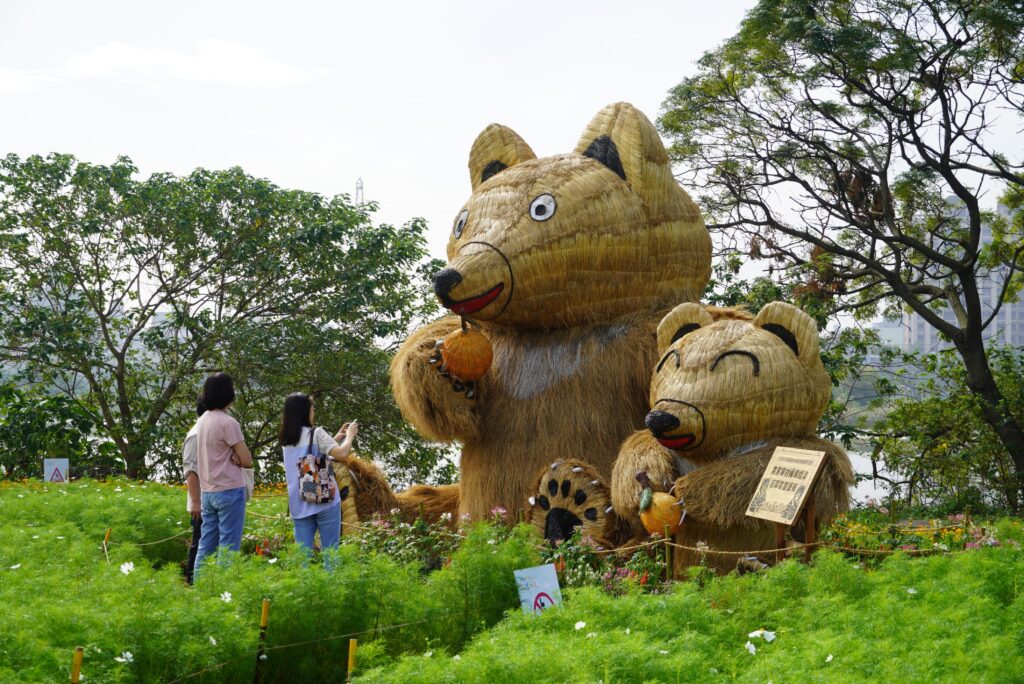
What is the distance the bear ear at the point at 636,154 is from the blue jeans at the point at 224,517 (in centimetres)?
280

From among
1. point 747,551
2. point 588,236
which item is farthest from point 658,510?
point 588,236

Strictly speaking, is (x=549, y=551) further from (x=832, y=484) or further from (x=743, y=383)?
(x=832, y=484)

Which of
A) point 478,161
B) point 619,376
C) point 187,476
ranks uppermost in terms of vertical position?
point 478,161

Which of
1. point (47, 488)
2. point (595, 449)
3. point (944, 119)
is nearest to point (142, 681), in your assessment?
point (595, 449)

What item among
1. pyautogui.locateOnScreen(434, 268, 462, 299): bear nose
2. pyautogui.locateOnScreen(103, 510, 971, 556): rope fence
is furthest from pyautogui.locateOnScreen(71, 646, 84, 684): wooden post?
pyautogui.locateOnScreen(434, 268, 462, 299): bear nose

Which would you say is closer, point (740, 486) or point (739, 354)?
point (740, 486)

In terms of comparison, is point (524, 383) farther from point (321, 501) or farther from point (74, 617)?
point (74, 617)

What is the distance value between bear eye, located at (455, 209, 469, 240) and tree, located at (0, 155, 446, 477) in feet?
15.8

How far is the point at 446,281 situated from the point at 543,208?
73cm

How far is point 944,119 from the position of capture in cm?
1016

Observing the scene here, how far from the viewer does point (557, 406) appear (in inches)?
227

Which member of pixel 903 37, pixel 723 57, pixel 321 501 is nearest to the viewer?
pixel 321 501

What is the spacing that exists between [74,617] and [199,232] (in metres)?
8.49

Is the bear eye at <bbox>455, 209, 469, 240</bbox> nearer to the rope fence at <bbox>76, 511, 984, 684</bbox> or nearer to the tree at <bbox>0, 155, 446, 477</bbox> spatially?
the rope fence at <bbox>76, 511, 984, 684</bbox>
